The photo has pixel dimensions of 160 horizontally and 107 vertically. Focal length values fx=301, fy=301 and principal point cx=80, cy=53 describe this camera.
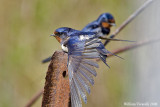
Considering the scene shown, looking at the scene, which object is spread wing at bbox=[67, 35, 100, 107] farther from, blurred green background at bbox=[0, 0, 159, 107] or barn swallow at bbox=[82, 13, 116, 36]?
barn swallow at bbox=[82, 13, 116, 36]

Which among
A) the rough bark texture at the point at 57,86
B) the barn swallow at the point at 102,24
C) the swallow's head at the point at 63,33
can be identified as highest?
the barn swallow at the point at 102,24

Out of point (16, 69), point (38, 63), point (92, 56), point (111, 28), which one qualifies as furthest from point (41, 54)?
point (92, 56)

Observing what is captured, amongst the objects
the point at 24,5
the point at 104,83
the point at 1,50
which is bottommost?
the point at 104,83

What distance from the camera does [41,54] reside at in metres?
3.00

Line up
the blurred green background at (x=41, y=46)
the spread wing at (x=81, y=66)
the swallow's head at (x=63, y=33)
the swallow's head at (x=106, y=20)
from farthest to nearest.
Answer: the swallow's head at (x=106, y=20) < the blurred green background at (x=41, y=46) < the swallow's head at (x=63, y=33) < the spread wing at (x=81, y=66)

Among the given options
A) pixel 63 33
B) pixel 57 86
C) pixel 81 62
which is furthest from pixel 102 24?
pixel 57 86

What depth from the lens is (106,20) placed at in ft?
12.3

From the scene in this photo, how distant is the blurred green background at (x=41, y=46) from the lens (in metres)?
2.89

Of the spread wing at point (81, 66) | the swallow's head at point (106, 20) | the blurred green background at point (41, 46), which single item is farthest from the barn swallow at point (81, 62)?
the swallow's head at point (106, 20)

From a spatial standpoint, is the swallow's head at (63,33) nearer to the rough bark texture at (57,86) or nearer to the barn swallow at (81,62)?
the barn swallow at (81,62)

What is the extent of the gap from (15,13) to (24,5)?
5.3 inches

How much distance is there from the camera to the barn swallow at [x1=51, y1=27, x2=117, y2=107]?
3.71ft

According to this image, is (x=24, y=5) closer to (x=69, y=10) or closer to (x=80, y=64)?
(x=69, y=10)

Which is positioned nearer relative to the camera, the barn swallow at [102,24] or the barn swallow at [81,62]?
the barn swallow at [81,62]
